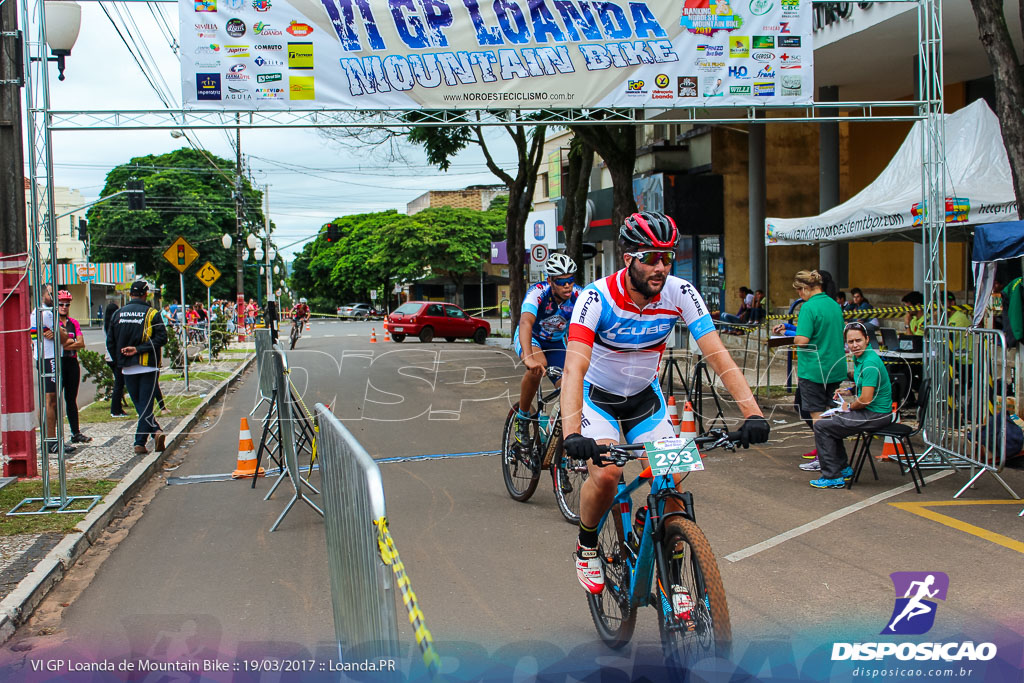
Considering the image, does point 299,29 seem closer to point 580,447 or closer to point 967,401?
point 967,401

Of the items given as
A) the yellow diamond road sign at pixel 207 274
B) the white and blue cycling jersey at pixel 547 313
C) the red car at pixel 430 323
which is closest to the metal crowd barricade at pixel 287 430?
the white and blue cycling jersey at pixel 547 313

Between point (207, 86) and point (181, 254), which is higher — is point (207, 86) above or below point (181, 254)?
above


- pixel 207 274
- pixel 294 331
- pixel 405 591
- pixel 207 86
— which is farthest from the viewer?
pixel 294 331

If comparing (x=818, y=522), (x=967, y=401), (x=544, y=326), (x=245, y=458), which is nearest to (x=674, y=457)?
(x=818, y=522)

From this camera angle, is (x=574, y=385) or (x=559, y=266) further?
(x=559, y=266)

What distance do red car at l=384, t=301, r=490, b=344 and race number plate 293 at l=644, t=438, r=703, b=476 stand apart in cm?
3180

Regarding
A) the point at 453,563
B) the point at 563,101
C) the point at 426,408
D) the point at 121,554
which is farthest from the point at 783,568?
the point at 426,408

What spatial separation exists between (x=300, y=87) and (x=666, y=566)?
8792 mm

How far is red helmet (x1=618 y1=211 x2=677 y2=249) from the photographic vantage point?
429 cm

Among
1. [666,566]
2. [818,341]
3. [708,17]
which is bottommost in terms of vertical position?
[666,566]

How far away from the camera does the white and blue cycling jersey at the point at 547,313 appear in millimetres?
7785

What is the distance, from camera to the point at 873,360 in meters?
8.27

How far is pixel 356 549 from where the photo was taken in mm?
3533

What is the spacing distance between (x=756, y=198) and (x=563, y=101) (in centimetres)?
1522
